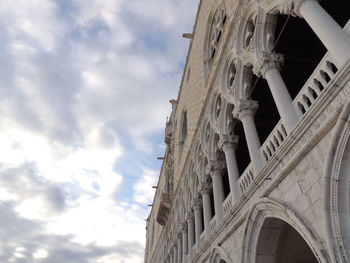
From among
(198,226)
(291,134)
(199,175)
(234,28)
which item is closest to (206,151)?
(199,175)

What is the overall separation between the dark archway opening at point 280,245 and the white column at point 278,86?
184cm

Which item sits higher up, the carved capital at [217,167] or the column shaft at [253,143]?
the carved capital at [217,167]

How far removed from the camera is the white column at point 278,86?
15.3 ft

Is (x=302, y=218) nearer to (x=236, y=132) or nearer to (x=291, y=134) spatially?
(x=291, y=134)

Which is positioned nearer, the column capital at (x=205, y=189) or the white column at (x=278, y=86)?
the white column at (x=278, y=86)

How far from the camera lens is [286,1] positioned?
16.4ft

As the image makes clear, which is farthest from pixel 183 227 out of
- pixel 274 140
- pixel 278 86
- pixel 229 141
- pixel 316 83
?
pixel 316 83

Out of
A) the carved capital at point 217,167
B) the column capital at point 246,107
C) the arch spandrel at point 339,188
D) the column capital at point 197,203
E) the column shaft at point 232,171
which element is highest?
the column capital at point 197,203

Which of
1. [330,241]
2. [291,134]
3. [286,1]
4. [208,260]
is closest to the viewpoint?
[330,241]

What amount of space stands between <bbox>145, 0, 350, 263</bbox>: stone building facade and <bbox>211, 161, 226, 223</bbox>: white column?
0.11ft

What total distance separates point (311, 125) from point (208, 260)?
5068mm

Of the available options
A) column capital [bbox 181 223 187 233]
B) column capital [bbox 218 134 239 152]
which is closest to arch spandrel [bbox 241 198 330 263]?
column capital [bbox 218 134 239 152]

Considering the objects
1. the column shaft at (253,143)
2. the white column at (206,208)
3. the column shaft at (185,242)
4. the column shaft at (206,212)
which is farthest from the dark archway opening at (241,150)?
the column shaft at (185,242)

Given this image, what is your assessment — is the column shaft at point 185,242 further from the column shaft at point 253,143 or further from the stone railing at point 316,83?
the stone railing at point 316,83
